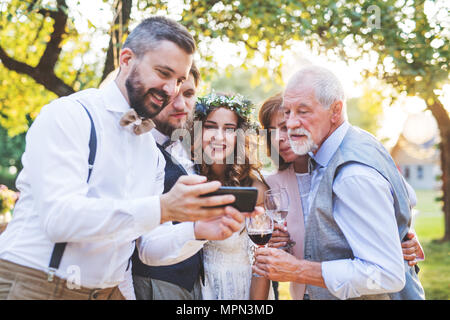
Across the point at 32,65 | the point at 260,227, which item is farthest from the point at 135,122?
the point at 32,65

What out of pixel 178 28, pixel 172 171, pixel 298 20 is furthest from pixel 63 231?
pixel 298 20

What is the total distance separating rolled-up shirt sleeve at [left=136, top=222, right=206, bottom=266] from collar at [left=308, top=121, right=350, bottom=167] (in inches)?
41.1

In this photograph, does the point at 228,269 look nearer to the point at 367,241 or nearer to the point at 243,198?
the point at 367,241

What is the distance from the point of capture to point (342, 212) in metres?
2.55

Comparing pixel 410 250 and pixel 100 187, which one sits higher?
pixel 100 187

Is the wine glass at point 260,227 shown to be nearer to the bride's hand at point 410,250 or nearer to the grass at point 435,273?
the bride's hand at point 410,250

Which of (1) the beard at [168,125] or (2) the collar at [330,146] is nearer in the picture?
(2) the collar at [330,146]

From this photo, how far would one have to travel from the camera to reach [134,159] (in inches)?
90.4

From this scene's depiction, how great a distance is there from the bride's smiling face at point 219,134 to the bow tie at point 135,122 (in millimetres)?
1464

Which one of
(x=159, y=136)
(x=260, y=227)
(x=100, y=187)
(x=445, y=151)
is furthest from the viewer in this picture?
(x=445, y=151)

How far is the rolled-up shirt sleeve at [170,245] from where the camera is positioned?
2.36m

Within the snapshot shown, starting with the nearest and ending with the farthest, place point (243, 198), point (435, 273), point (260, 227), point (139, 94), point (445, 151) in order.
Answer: point (243, 198) < point (139, 94) < point (260, 227) < point (435, 273) < point (445, 151)

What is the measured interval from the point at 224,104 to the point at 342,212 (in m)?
1.73

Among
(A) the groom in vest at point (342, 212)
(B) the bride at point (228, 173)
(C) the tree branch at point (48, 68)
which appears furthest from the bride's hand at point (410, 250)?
(C) the tree branch at point (48, 68)
